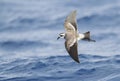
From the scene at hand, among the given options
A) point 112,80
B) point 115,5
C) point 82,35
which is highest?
point 115,5

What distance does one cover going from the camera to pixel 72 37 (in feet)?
35.8

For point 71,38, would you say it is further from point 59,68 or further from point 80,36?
point 59,68

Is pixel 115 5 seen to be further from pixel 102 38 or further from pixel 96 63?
pixel 96 63

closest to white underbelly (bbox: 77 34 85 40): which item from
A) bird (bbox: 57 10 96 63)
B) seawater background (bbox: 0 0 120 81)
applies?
bird (bbox: 57 10 96 63)

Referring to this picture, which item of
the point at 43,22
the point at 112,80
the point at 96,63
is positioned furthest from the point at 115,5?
the point at 112,80

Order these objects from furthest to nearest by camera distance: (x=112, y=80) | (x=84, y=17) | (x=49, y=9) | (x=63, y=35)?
(x=49, y=9)
(x=84, y=17)
(x=112, y=80)
(x=63, y=35)

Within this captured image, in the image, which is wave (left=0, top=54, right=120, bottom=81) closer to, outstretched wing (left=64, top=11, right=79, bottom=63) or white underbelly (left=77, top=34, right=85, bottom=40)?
outstretched wing (left=64, top=11, right=79, bottom=63)

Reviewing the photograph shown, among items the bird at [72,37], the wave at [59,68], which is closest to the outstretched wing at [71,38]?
the bird at [72,37]

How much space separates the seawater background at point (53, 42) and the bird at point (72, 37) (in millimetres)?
1867

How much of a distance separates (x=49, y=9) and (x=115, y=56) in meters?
5.95

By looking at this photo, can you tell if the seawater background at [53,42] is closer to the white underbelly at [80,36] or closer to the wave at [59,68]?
the wave at [59,68]

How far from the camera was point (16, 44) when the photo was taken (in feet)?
55.9

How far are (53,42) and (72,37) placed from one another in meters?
6.06

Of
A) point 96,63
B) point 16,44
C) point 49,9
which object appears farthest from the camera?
point 49,9
